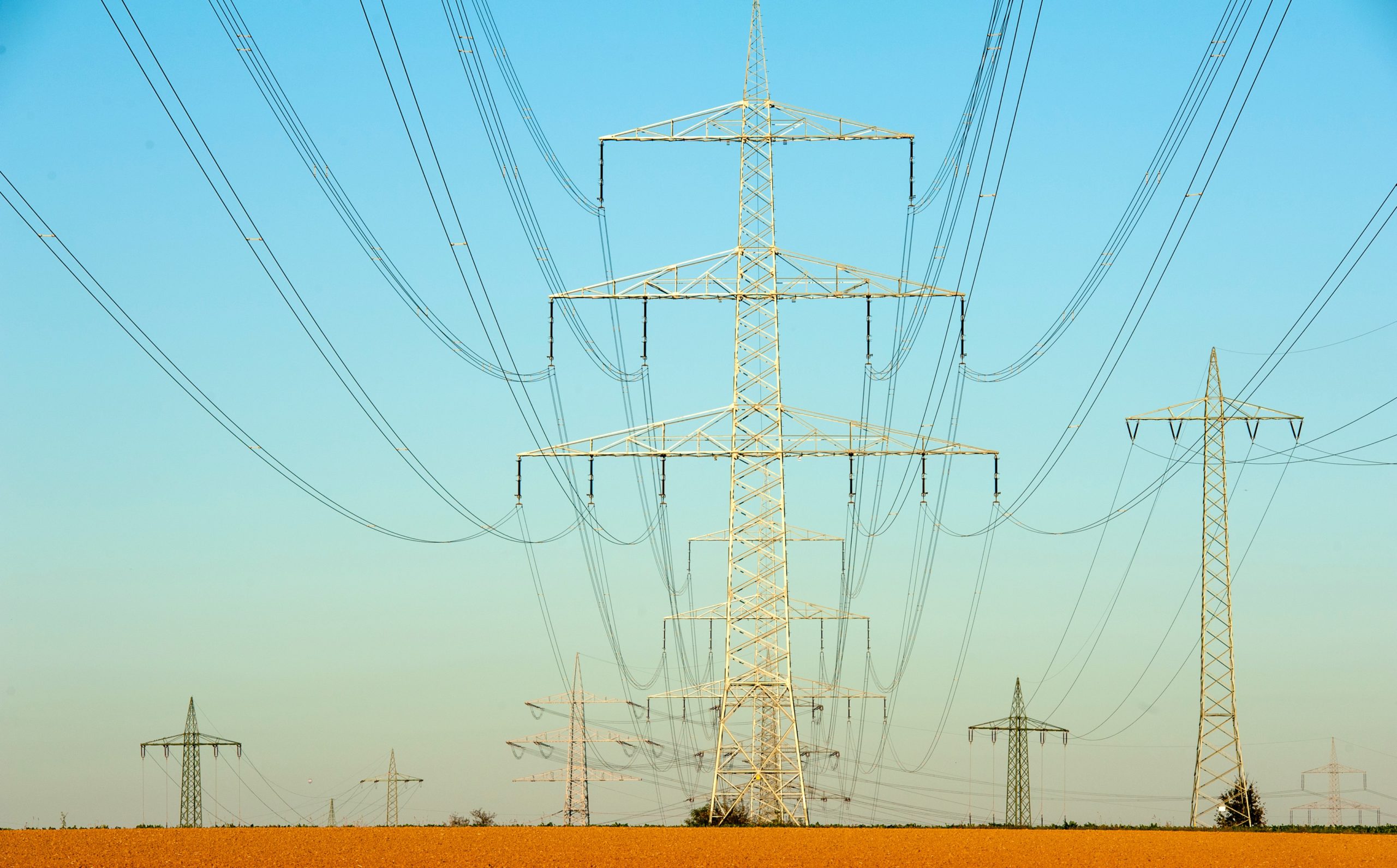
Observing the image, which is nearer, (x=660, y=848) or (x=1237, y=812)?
(x=660, y=848)

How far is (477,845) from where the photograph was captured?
157 feet

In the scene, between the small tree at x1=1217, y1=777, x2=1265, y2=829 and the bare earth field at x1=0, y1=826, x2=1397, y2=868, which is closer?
the bare earth field at x1=0, y1=826, x2=1397, y2=868

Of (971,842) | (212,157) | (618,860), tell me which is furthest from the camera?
(971,842)

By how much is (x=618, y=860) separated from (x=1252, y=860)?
661 inches

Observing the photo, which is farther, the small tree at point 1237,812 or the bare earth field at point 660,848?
the small tree at point 1237,812

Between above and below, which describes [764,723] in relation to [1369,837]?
above

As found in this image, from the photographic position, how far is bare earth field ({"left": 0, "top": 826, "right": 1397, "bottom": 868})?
133 ft

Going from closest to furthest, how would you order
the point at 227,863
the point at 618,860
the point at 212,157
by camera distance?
the point at 212,157, the point at 227,863, the point at 618,860

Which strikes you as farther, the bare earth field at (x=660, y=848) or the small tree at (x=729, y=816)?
the small tree at (x=729, y=816)

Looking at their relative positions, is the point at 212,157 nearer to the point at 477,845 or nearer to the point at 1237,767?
the point at 477,845

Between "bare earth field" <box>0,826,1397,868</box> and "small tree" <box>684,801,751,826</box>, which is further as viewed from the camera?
"small tree" <box>684,801,751,826</box>

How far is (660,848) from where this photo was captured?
46.2 m

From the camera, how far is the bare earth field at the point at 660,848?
133ft

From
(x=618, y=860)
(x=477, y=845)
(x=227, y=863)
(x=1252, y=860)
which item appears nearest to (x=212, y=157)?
(x=227, y=863)
